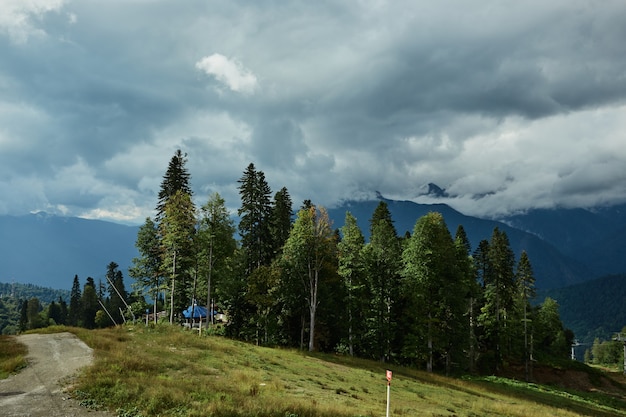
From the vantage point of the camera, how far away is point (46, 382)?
17422mm

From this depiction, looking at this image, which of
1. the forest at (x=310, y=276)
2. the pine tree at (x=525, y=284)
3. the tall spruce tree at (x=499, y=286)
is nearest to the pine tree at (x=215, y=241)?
the forest at (x=310, y=276)

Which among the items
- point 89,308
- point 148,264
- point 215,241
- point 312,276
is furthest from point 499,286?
point 89,308

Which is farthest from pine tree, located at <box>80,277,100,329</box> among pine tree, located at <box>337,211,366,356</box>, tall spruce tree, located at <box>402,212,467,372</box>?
tall spruce tree, located at <box>402,212,467,372</box>

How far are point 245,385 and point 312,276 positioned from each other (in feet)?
90.8

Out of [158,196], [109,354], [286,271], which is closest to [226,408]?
[109,354]

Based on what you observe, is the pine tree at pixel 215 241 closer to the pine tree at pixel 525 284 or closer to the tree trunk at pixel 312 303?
the tree trunk at pixel 312 303

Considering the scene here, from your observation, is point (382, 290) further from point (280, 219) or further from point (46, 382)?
point (46, 382)

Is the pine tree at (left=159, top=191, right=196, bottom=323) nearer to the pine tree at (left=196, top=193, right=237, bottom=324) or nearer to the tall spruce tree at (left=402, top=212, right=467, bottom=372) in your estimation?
the pine tree at (left=196, top=193, right=237, bottom=324)

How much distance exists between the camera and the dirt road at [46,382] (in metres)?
14.2

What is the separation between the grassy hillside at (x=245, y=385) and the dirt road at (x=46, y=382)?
0.64 metres

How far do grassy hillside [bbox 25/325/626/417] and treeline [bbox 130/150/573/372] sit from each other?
720cm

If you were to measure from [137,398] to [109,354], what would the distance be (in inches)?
308

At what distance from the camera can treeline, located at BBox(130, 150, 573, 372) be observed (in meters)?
43.4

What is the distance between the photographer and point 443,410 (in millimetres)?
22812
